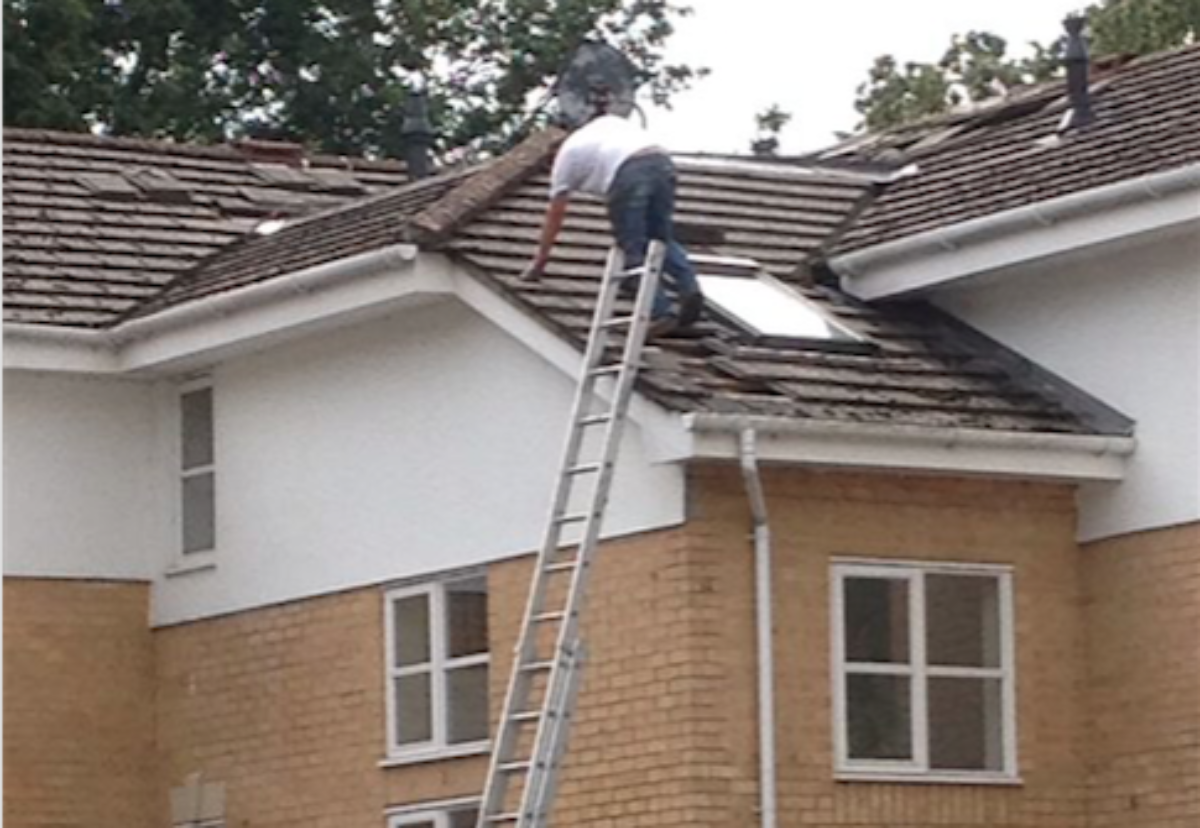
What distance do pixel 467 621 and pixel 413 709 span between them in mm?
703

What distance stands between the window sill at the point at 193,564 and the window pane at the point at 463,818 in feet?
10.2

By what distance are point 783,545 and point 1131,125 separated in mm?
4106

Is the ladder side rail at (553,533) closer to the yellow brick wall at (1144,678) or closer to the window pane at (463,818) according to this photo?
the window pane at (463,818)

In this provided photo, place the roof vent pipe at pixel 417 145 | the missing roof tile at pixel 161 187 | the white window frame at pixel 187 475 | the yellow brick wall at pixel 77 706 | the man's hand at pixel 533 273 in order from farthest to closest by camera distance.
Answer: the roof vent pipe at pixel 417 145 < the missing roof tile at pixel 161 187 < the white window frame at pixel 187 475 < the yellow brick wall at pixel 77 706 < the man's hand at pixel 533 273

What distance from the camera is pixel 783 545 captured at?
966 inches

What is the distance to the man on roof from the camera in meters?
23.9

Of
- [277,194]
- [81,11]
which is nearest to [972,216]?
[277,194]

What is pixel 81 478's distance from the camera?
28.8 meters

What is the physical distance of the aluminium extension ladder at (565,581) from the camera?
22.5 meters

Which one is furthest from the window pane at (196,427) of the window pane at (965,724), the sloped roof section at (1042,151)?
the window pane at (965,724)

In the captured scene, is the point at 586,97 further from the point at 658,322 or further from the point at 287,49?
the point at 287,49

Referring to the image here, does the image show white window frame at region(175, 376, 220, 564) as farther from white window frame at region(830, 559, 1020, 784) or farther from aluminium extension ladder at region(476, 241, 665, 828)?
white window frame at region(830, 559, 1020, 784)

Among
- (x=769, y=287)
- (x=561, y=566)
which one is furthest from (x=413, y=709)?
(x=769, y=287)

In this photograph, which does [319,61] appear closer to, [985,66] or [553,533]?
[985,66]
